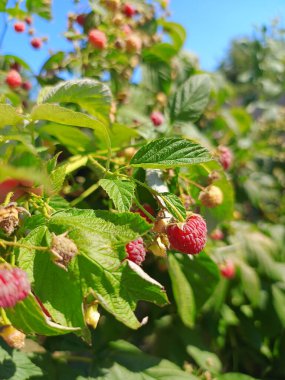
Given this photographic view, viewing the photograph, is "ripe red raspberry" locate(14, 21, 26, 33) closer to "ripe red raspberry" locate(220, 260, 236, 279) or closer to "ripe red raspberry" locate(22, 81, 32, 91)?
"ripe red raspberry" locate(22, 81, 32, 91)

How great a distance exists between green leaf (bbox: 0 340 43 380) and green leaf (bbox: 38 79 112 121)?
1.24 feet

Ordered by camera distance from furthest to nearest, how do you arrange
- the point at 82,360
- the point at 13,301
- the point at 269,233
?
1. the point at 269,233
2. the point at 82,360
3. the point at 13,301

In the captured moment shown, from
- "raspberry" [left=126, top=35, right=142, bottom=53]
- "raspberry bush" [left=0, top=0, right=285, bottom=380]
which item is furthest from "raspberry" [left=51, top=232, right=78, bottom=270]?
"raspberry" [left=126, top=35, right=142, bottom=53]

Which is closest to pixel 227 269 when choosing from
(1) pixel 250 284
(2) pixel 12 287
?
(1) pixel 250 284

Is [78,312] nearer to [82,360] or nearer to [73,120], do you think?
[73,120]

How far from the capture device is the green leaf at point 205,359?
1188 millimetres

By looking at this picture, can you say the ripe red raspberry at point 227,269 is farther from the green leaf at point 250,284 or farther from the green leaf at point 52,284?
the green leaf at point 52,284

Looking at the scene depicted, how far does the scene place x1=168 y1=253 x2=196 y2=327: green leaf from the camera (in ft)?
2.96

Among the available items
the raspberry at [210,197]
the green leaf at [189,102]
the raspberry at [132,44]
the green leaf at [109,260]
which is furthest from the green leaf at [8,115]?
the raspberry at [132,44]

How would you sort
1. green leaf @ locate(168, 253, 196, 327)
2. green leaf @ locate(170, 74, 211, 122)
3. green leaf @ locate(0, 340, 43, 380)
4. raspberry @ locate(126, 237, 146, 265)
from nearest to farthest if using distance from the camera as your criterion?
raspberry @ locate(126, 237, 146, 265) → green leaf @ locate(0, 340, 43, 380) → green leaf @ locate(168, 253, 196, 327) → green leaf @ locate(170, 74, 211, 122)

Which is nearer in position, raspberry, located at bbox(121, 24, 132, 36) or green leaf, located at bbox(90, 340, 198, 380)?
green leaf, located at bbox(90, 340, 198, 380)

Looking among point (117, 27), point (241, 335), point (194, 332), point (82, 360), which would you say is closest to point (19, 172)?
point (82, 360)

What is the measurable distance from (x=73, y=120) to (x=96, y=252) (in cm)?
15

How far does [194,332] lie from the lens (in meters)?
1.32
